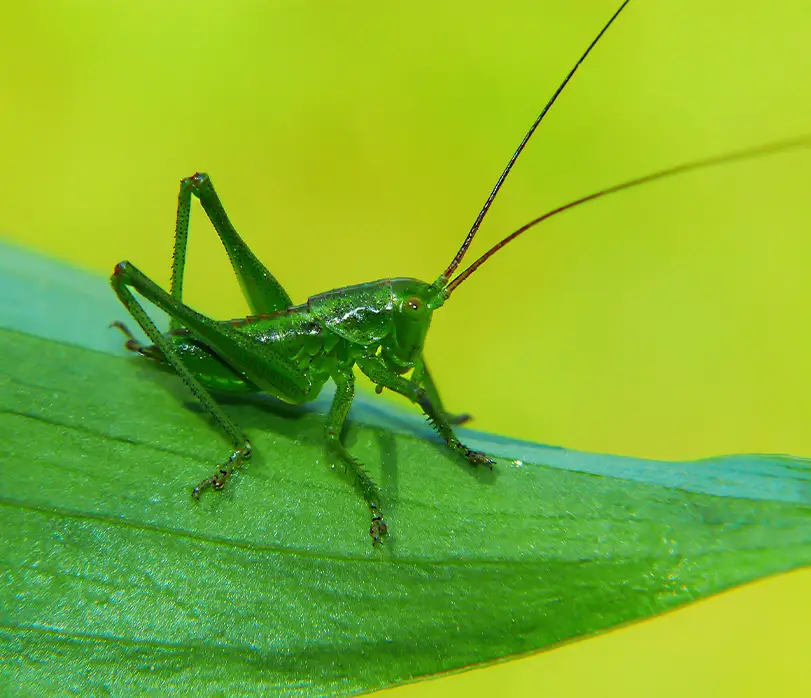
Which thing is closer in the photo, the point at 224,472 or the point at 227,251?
the point at 224,472

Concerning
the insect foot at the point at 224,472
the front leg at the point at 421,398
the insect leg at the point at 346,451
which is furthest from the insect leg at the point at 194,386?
the front leg at the point at 421,398

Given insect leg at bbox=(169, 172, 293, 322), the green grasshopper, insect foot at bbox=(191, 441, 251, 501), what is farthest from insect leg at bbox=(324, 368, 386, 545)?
insect leg at bbox=(169, 172, 293, 322)

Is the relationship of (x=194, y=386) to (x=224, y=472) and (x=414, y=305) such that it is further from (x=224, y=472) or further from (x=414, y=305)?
(x=414, y=305)

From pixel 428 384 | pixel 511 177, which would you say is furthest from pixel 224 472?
pixel 511 177

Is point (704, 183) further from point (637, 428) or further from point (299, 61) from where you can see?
point (299, 61)

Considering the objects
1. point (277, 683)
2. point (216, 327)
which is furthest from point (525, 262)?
point (277, 683)

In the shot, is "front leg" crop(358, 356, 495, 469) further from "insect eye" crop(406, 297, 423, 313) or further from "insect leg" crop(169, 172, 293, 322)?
"insect leg" crop(169, 172, 293, 322)
